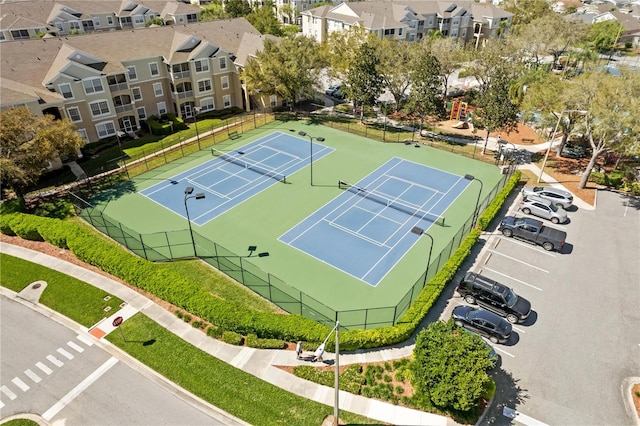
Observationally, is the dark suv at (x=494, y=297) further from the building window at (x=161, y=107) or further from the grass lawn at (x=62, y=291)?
the building window at (x=161, y=107)

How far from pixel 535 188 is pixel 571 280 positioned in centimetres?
1185

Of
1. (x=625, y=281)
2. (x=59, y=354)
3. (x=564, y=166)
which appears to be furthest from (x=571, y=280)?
(x=59, y=354)

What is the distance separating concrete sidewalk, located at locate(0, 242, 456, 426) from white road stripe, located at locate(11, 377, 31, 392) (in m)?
3.56

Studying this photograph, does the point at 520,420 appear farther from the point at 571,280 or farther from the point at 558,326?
the point at 571,280

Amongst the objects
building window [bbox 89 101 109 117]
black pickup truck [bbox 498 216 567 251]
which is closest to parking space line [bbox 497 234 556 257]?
black pickup truck [bbox 498 216 567 251]

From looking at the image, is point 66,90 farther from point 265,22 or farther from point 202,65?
point 265,22

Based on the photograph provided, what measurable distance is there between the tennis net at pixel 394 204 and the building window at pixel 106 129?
28.7m

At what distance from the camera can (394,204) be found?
114ft

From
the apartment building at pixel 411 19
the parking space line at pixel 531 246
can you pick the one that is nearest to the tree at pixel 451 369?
the parking space line at pixel 531 246

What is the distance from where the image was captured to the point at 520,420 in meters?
18.1

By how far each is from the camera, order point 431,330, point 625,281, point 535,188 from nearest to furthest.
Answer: point 431,330, point 625,281, point 535,188

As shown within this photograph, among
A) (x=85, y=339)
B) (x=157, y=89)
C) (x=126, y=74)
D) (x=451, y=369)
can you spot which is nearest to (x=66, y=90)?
(x=126, y=74)

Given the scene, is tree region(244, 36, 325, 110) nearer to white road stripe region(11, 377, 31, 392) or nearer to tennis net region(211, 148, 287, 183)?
tennis net region(211, 148, 287, 183)

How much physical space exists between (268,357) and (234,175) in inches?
893
